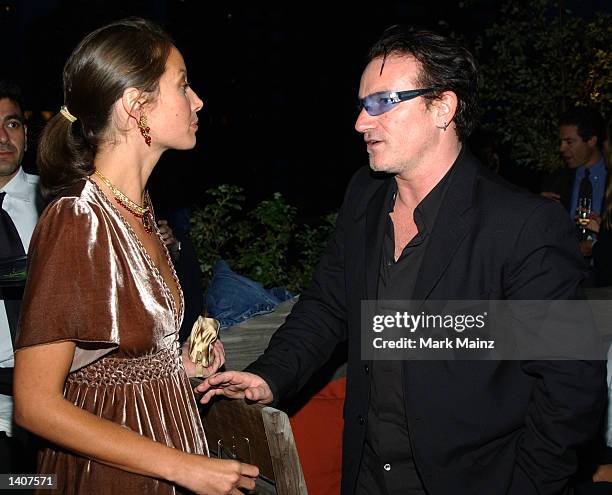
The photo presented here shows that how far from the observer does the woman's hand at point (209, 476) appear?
1.98 metres

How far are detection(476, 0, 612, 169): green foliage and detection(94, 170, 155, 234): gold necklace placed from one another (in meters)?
8.27

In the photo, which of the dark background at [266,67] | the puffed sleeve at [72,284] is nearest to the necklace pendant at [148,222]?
the puffed sleeve at [72,284]

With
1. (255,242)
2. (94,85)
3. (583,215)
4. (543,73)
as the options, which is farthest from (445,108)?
(543,73)

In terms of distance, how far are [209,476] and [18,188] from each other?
2879mm

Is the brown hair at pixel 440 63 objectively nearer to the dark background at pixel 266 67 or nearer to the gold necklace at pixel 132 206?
the gold necklace at pixel 132 206

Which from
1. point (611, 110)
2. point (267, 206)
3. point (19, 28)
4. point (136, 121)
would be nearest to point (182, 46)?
point (19, 28)

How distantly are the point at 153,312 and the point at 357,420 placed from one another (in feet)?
2.90

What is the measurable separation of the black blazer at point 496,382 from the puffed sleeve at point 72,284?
100cm

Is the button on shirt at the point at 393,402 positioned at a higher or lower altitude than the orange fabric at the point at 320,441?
higher

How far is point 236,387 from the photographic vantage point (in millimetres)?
2605

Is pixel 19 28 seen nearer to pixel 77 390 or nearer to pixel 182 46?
pixel 182 46

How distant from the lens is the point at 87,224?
6.89 ft

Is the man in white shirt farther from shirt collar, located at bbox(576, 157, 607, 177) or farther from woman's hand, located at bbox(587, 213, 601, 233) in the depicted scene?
shirt collar, located at bbox(576, 157, 607, 177)

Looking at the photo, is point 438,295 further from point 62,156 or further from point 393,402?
point 62,156
